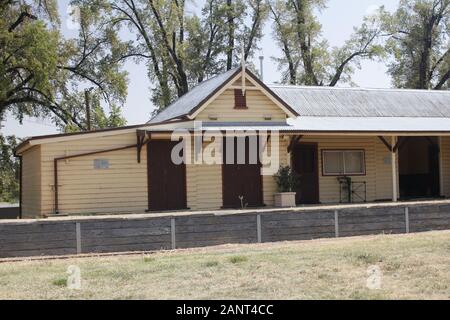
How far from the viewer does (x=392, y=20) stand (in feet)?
132

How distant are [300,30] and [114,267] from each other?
30590 mm

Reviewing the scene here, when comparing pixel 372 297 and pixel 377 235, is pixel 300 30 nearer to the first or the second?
pixel 377 235

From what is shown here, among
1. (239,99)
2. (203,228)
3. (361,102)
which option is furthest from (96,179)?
(361,102)

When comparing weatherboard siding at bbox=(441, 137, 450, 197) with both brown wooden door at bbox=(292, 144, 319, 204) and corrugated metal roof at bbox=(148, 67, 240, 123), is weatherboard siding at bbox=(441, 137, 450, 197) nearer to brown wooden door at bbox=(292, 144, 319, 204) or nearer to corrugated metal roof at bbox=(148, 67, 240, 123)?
brown wooden door at bbox=(292, 144, 319, 204)

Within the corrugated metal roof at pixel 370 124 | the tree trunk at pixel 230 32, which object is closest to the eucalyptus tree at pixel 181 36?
the tree trunk at pixel 230 32

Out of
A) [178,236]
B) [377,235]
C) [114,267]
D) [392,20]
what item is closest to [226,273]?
[114,267]

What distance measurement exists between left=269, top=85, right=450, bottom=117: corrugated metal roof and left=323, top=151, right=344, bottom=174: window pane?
6.32ft

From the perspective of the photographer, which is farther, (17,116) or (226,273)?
(17,116)

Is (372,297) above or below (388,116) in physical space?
below

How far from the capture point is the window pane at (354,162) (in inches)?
850

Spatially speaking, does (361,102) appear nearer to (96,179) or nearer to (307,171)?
(307,171)

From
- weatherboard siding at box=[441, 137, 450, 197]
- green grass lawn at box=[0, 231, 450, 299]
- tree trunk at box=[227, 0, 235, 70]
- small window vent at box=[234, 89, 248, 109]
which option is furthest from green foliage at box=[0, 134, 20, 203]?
green grass lawn at box=[0, 231, 450, 299]

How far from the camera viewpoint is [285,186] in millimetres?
19172

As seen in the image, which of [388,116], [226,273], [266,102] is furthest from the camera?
[388,116]
